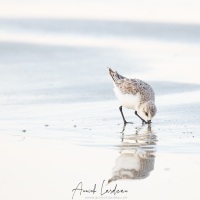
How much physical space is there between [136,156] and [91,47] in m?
6.79

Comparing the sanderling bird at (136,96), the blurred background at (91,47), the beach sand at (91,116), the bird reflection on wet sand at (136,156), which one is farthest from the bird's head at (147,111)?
the blurred background at (91,47)

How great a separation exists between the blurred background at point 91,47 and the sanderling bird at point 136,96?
81 centimetres

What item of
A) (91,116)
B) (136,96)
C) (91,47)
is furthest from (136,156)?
(91,47)

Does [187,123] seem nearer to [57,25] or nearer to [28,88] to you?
[28,88]

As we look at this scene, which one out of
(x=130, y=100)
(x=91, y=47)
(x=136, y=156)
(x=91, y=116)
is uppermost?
(x=91, y=47)

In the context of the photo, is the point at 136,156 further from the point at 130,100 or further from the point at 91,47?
the point at 91,47

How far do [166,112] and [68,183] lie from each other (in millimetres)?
3825

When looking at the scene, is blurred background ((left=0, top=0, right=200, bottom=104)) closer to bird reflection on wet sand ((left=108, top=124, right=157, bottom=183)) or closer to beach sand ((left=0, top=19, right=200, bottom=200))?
beach sand ((left=0, top=19, right=200, bottom=200))

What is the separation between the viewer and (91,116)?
33.0 ft

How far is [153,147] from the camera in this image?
27.5ft

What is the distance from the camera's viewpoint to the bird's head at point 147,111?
9.84 meters

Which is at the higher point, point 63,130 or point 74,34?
point 74,34

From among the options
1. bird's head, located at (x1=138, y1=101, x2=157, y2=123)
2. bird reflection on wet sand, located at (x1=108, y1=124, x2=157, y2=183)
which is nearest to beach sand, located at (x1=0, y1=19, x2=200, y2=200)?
bird reflection on wet sand, located at (x1=108, y1=124, x2=157, y2=183)

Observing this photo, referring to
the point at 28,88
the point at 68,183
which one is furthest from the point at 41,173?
the point at 28,88
